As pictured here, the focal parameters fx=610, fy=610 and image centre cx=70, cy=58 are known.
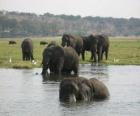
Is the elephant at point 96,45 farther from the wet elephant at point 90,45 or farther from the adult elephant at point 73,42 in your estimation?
the adult elephant at point 73,42

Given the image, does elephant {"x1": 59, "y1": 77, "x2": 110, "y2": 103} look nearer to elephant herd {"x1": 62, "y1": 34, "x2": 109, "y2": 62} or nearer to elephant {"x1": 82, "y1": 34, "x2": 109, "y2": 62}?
elephant herd {"x1": 62, "y1": 34, "x2": 109, "y2": 62}

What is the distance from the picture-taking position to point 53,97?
937 inches

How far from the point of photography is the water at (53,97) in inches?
805

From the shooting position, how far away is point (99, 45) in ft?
160

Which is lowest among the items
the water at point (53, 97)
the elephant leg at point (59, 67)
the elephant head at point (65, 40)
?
the water at point (53, 97)

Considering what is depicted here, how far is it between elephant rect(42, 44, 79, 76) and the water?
0.76 meters

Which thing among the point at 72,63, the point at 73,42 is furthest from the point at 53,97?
the point at 73,42

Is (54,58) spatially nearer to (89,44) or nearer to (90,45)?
(90,45)

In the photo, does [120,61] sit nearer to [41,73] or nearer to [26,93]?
[41,73]

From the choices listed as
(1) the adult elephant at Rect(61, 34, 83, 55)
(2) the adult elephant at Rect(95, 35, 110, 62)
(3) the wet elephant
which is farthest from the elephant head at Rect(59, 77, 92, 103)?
(2) the adult elephant at Rect(95, 35, 110, 62)

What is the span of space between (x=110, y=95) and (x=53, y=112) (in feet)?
16.5

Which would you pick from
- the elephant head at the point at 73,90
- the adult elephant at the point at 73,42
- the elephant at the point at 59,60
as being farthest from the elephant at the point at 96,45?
the elephant head at the point at 73,90

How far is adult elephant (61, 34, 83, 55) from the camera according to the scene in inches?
1837

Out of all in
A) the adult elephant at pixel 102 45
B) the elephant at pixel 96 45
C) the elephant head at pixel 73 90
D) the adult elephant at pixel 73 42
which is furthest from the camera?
the adult elephant at pixel 102 45
